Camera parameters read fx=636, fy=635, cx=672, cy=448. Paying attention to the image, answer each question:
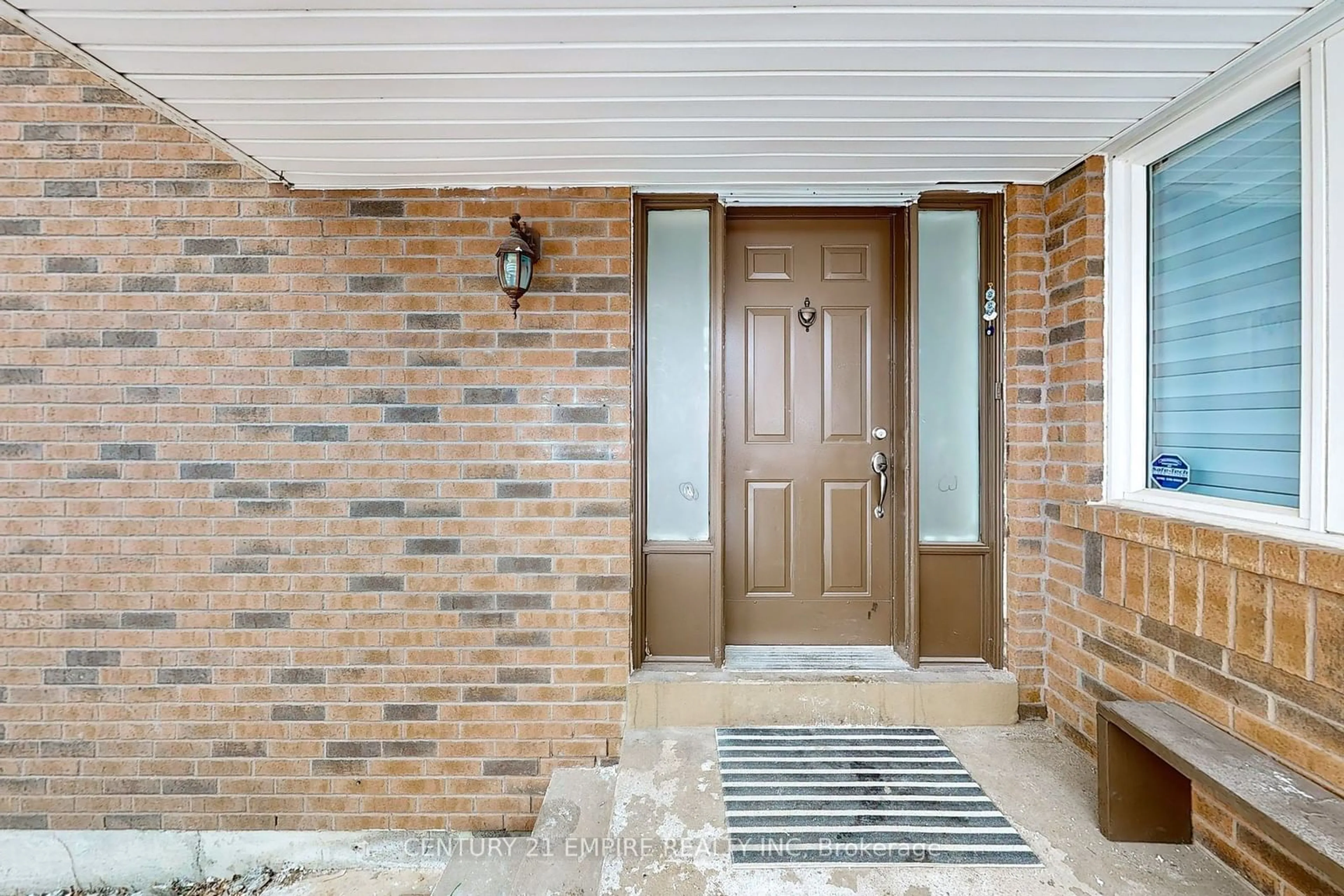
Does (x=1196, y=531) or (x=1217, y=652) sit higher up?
(x=1196, y=531)

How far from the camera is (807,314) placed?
2.82 m

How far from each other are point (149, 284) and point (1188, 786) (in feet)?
13.4

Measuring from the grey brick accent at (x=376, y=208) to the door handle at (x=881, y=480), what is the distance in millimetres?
2262

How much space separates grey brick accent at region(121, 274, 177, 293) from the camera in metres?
2.57

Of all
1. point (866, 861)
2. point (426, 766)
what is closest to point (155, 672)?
point (426, 766)

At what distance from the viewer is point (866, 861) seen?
1814 millimetres

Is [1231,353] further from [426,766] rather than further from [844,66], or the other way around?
[426,766]

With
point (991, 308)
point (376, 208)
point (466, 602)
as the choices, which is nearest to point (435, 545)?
point (466, 602)

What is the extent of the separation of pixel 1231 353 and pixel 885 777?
1.71 metres

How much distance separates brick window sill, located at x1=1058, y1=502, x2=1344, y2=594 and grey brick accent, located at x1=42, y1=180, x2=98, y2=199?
4.05 m

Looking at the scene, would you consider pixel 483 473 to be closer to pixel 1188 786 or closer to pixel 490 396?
pixel 490 396

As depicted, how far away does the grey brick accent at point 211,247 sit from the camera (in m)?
2.57

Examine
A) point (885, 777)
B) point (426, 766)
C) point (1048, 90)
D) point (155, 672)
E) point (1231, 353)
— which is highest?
point (1048, 90)

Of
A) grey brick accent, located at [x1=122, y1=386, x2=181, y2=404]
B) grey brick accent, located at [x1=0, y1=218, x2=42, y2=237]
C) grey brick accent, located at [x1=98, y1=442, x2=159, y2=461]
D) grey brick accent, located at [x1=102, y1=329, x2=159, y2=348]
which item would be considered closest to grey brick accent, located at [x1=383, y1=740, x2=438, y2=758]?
grey brick accent, located at [x1=98, y1=442, x2=159, y2=461]
